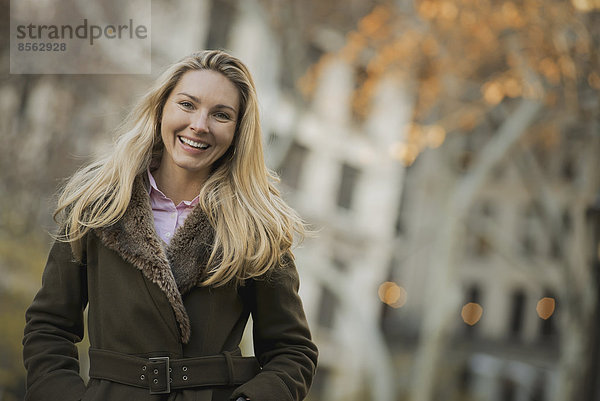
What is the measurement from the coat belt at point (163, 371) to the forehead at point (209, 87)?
0.83 meters

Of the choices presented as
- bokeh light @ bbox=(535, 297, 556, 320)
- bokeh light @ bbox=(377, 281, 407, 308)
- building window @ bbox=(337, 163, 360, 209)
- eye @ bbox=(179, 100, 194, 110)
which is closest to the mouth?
eye @ bbox=(179, 100, 194, 110)

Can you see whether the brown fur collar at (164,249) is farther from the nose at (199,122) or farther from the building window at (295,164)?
the building window at (295,164)

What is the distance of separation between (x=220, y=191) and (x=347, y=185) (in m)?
25.2

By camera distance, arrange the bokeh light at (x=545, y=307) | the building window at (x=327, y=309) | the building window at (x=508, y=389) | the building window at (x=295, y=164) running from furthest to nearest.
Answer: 1. the bokeh light at (x=545, y=307)
2. the building window at (x=508, y=389)
3. the building window at (x=327, y=309)
4. the building window at (x=295, y=164)

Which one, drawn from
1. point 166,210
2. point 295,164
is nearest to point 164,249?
point 166,210

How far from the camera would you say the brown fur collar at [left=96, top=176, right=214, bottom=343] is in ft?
8.25

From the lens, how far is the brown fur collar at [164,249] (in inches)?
99.0

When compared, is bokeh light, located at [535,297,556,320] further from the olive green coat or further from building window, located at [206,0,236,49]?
the olive green coat

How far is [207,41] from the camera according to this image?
58.3 ft

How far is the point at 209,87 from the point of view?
270 centimetres

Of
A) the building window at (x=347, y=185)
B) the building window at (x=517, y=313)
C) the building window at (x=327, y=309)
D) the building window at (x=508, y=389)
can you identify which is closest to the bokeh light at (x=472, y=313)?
the building window at (x=517, y=313)

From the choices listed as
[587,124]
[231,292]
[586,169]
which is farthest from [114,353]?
[586,169]

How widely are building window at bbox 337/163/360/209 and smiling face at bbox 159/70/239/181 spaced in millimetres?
24865

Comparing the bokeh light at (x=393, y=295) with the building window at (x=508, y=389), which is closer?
the bokeh light at (x=393, y=295)
